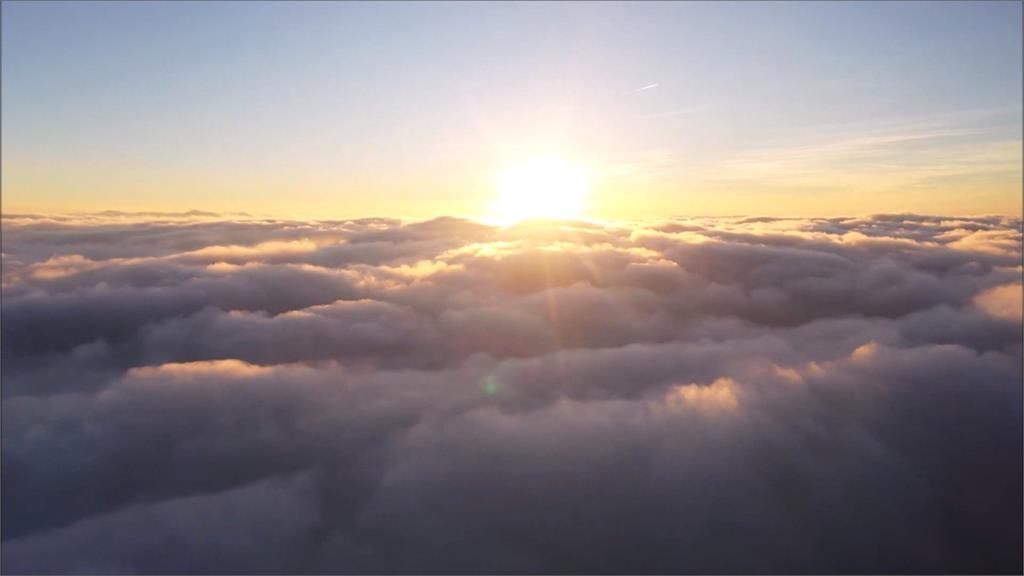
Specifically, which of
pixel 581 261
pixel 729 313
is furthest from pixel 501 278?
pixel 729 313

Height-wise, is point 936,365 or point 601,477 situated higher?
point 936,365

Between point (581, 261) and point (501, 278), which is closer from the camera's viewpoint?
point (501, 278)

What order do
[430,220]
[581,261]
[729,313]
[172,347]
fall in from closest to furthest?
[172,347] → [729,313] → [581,261] → [430,220]

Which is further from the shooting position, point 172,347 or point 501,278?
point 501,278

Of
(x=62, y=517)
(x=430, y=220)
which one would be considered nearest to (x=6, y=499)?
(x=62, y=517)

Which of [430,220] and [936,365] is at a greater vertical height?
[430,220]

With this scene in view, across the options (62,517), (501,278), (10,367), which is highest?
(501,278)

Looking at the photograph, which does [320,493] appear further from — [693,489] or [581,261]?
[581,261]

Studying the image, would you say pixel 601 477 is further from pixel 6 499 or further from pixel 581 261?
pixel 581 261

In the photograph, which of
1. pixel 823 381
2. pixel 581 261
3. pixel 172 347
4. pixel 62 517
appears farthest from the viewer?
pixel 581 261
